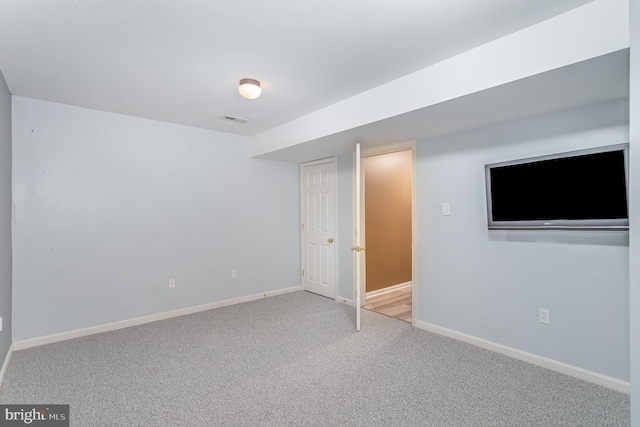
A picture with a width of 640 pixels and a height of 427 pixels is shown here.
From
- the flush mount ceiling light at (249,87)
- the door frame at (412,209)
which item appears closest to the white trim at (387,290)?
the door frame at (412,209)

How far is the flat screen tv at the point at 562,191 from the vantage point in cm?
219

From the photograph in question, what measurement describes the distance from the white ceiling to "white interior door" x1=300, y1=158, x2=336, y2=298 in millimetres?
1786

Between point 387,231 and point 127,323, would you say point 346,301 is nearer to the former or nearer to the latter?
point 387,231

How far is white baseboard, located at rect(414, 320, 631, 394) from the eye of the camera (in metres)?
2.29

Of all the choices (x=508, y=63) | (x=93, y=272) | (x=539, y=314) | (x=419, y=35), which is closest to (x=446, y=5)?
(x=419, y=35)

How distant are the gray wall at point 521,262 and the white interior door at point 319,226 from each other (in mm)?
1479

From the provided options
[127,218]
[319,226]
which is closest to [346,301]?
[319,226]

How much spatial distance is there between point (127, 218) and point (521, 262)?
4.03 metres

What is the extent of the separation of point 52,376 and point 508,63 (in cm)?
400

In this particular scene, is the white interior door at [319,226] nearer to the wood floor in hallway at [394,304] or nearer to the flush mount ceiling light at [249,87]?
the wood floor in hallway at [394,304]

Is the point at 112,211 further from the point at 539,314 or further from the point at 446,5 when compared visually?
the point at 539,314

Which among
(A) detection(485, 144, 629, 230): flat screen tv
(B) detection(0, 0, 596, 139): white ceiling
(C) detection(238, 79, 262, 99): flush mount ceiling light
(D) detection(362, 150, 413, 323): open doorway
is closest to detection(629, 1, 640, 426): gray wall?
(B) detection(0, 0, 596, 139): white ceiling

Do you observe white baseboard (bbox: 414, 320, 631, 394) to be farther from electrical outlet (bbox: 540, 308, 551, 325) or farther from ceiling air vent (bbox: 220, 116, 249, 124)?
ceiling air vent (bbox: 220, 116, 249, 124)

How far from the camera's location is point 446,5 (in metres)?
1.76
